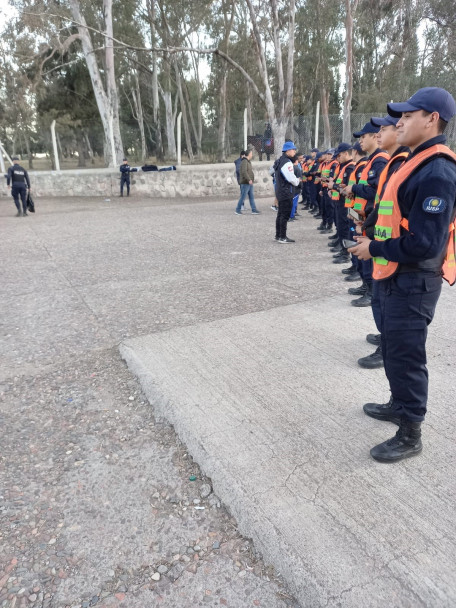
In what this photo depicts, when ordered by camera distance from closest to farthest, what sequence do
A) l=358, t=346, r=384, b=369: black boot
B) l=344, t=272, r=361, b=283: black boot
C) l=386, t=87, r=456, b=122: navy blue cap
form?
l=386, t=87, r=456, b=122: navy blue cap < l=358, t=346, r=384, b=369: black boot < l=344, t=272, r=361, b=283: black boot

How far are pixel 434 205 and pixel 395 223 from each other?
269 mm

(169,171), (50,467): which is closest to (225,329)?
(50,467)

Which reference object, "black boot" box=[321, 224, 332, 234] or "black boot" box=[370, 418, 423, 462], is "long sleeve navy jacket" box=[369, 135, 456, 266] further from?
"black boot" box=[321, 224, 332, 234]

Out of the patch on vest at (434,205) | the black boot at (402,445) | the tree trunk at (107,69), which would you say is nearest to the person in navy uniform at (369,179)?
the black boot at (402,445)

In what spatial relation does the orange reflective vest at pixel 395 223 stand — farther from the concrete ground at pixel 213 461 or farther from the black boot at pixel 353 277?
the black boot at pixel 353 277

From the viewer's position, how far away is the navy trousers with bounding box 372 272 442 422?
7.55 feet

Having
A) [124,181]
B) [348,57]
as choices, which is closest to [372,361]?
[124,181]

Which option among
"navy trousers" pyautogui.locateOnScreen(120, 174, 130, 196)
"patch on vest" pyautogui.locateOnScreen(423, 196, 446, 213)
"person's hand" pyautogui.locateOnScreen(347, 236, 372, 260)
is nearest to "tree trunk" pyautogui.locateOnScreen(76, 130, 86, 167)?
"navy trousers" pyautogui.locateOnScreen(120, 174, 130, 196)

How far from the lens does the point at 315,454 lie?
8.39 ft

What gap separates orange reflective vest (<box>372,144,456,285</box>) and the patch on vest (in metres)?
0.19

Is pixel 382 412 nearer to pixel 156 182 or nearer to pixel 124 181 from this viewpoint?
pixel 156 182

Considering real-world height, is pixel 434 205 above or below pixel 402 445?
above

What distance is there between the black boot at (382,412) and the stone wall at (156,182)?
15148 mm

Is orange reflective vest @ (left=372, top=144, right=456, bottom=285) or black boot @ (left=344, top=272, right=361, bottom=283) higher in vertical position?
orange reflective vest @ (left=372, top=144, right=456, bottom=285)
